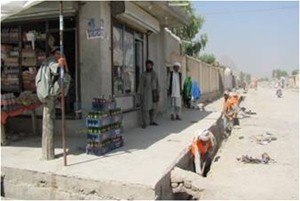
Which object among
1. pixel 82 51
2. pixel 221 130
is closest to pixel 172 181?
pixel 82 51

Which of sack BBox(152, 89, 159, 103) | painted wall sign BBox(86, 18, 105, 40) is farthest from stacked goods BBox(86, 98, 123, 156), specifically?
sack BBox(152, 89, 159, 103)

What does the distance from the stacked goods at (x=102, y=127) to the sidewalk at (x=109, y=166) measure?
0.18m

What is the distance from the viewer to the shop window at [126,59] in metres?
10.5

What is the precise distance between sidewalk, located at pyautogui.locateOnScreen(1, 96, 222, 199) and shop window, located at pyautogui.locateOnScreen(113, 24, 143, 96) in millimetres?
1954

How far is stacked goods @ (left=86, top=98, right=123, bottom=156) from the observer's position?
757cm

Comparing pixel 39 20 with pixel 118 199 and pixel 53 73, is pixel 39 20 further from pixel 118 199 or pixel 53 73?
pixel 118 199

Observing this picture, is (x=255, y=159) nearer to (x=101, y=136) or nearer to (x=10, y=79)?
(x=101, y=136)

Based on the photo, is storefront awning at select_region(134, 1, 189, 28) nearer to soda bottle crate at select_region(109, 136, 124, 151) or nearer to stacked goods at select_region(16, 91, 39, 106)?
stacked goods at select_region(16, 91, 39, 106)

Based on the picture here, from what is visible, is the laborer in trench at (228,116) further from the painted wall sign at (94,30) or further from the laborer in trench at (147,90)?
the painted wall sign at (94,30)

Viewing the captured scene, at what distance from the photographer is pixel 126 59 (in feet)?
37.1

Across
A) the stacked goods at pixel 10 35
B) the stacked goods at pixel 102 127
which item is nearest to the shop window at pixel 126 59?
the stacked goods at pixel 10 35

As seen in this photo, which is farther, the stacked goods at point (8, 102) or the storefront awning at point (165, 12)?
the storefront awning at point (165, 12)

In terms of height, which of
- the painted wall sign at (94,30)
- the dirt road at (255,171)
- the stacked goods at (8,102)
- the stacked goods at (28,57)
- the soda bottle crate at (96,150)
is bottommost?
the dirt road at (255,171)

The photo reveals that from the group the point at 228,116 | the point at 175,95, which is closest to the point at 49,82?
the point at 175,95
